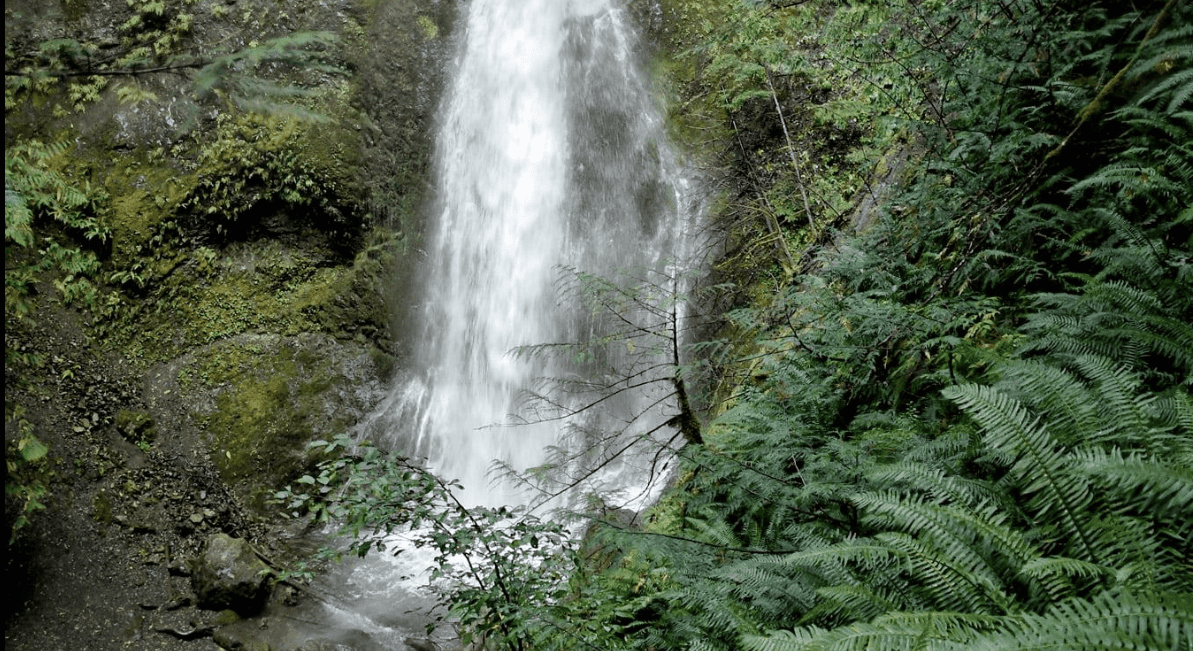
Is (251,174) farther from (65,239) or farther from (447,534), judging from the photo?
(447,534)

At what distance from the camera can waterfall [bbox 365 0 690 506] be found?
32.5 feet

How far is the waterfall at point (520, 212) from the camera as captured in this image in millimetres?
9898

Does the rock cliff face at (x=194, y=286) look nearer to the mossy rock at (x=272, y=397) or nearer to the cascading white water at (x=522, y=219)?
the mossy rock at (x=272, y=397)

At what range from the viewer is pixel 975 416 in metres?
2.29

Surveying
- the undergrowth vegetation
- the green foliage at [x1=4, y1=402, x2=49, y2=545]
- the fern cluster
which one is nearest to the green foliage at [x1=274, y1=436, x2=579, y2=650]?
the undergrowth vegetation

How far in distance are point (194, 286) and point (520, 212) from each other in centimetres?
523

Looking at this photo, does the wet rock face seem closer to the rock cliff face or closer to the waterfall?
the rock cliff face

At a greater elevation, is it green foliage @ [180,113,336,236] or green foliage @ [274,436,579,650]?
green foliage @ [180,113,336,236]

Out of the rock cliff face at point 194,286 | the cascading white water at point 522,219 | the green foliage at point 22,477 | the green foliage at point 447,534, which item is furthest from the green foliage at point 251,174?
the green foliage at point 447,534

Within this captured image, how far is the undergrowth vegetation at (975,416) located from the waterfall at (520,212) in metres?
4.83

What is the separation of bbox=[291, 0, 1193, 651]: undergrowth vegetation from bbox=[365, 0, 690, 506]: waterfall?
4.83 metres

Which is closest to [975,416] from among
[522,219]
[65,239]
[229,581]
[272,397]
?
[229,581]

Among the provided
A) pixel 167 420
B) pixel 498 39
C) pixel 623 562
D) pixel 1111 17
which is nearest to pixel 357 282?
pixel 167 420

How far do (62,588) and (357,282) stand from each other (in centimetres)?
542
